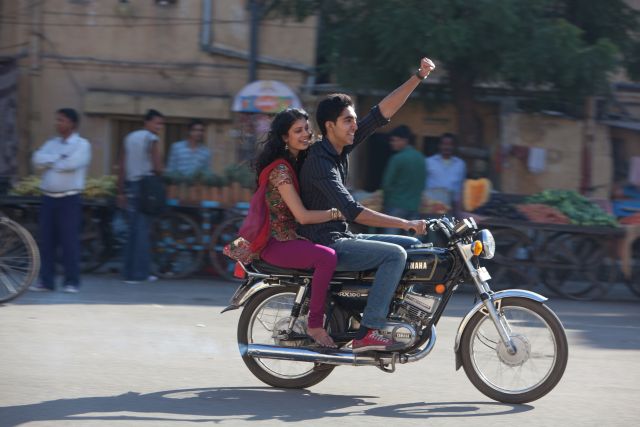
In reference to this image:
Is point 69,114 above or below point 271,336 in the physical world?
above

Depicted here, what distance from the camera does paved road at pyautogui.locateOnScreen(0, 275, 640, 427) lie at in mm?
5250

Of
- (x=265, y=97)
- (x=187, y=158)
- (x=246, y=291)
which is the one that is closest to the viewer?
(x=246, y=291)

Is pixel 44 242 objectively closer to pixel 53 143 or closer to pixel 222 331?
pixel 53 143

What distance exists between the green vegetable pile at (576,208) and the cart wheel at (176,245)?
3.97 m

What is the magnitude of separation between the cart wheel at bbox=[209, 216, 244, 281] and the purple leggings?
5508 millimetres

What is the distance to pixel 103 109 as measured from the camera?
651 inches

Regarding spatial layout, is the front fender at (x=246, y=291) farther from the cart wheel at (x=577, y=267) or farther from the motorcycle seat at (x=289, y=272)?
the cart wheel at (x=577, y=267)

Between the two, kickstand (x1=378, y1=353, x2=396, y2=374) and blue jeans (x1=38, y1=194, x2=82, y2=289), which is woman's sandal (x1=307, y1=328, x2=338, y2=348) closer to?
kickstand (x1=378, y1=353, x2=396, y2=374)

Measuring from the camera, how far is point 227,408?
5.42m

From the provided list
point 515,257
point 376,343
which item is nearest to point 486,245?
point 376,343

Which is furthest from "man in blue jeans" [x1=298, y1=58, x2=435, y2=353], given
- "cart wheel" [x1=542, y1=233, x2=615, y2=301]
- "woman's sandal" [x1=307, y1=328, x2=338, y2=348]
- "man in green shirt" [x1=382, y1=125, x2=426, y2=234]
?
"cart wheel" [x1=542, y1=233, x2=615, y2=301]

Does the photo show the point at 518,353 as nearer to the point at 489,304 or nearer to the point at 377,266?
the point at 489,304

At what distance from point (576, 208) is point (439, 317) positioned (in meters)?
6.15

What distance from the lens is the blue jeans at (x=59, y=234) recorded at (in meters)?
9.55
